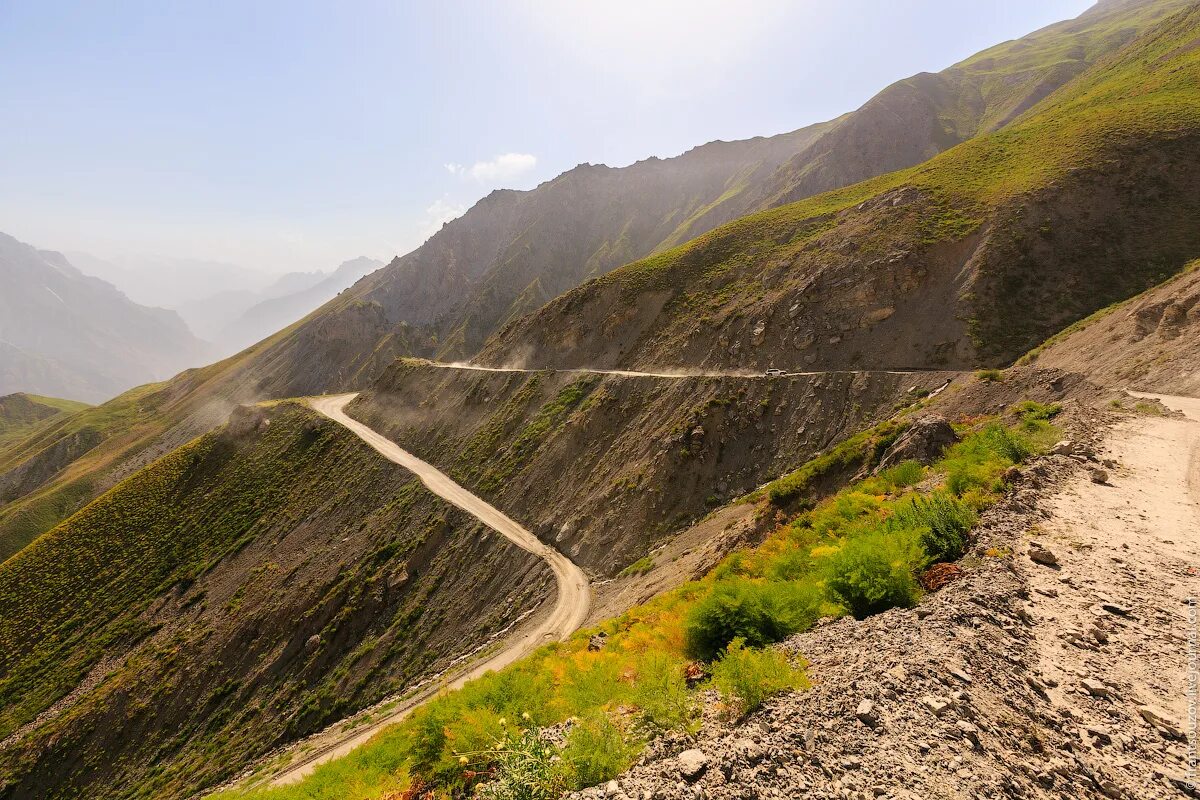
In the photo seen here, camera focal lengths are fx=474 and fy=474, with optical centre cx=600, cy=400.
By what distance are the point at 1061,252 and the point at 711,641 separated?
46.0m

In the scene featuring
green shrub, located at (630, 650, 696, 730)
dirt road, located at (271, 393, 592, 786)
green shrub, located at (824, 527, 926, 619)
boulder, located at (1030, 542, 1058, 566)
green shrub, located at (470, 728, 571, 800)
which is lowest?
dirt road, located at (271, 393, 592, 786)

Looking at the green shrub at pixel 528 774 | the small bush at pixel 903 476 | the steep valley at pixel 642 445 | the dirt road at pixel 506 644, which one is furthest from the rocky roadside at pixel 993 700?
the steep valley at pixel 642 445

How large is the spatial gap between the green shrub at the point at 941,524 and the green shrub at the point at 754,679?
5.14 meters

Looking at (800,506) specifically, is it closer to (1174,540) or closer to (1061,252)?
(1174,540)

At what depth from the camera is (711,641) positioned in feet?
32.7

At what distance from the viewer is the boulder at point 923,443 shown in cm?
1908

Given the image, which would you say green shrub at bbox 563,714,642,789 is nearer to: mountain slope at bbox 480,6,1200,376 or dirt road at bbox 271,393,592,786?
dirt road at bbox 271,393,592,786

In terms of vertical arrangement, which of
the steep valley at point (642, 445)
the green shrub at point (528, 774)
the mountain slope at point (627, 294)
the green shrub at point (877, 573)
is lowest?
the steep valley at point (642, 445)

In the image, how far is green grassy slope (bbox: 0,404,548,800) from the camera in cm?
Result: 2948

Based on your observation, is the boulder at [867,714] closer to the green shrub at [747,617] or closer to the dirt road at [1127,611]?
the dirt road at [1127,611]

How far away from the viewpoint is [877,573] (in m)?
9.42

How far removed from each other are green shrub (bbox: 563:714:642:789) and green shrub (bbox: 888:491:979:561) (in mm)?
7611

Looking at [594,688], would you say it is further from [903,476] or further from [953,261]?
[953,261]

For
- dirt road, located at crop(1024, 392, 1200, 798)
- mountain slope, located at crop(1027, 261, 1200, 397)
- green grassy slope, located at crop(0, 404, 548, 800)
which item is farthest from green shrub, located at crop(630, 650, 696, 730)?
mountain slope, located at crop(1027, 261, 1200, 397)
